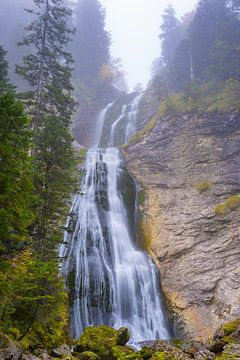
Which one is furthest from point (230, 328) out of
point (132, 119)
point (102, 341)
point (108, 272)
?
point (132, 119)

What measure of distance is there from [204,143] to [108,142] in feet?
41.3

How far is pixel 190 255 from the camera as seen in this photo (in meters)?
18.7

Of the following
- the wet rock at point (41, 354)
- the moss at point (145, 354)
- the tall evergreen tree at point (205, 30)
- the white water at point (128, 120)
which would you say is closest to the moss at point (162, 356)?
the moss at point (145, 354)

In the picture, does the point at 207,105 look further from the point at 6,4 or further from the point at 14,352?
the point at 6,4

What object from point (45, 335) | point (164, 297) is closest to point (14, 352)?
point (45, 335)

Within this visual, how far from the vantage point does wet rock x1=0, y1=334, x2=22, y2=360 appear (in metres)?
6.42

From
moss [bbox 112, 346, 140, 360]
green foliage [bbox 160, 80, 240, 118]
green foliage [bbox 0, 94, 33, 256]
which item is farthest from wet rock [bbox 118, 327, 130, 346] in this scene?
green foliage [bbox 160, 80, 240, 118]

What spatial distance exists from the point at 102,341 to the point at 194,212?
12490mm

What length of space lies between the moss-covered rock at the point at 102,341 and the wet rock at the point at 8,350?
132 inches

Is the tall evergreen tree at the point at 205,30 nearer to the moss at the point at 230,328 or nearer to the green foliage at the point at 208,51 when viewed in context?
the green foliage at the point at 208,51

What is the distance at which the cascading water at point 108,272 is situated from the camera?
49.1ft

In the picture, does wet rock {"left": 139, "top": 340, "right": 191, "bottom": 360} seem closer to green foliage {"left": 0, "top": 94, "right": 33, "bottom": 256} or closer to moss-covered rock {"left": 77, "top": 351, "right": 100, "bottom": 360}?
moss-covered rock {"left": 77, "top": 351, "right": 100, "bottom": 360}

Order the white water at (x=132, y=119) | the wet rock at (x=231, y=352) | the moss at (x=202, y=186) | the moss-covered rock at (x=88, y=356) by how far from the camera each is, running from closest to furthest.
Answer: the wet rock at (x=231, y=352) < the moss-covered rock at (x=88, y=356) < the moss at (x=202, y=186) < the white water at (x=132, y=119)

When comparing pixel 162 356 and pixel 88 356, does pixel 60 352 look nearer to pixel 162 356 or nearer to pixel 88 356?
pixel 88 356
